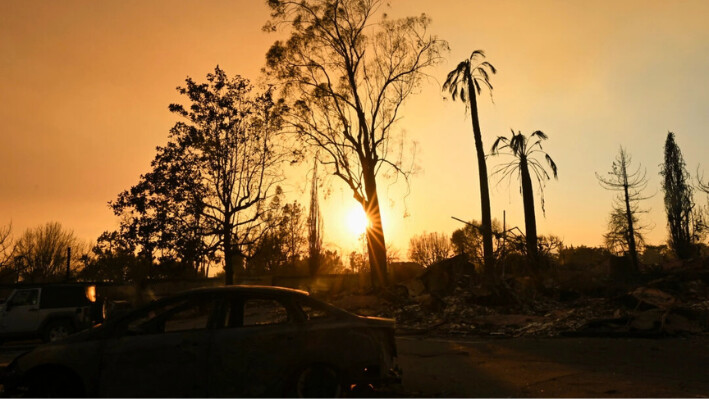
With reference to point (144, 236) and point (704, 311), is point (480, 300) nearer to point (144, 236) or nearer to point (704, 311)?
point (704, 311)

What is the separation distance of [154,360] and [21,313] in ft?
48.4

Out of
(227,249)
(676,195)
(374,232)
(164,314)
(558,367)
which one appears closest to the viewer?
(164,314)

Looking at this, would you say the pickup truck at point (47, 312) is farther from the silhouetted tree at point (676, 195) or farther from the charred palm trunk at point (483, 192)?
the silhouetted tree at point (676, 195)

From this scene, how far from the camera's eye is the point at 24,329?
18.1 metres

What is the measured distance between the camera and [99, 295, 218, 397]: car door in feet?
20.9

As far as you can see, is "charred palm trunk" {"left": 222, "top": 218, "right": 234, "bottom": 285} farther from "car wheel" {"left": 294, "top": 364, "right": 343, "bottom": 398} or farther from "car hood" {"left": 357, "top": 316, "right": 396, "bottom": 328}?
"car wheel" {"left": 294, "top": 364, "right": 343, "bottom": 398}

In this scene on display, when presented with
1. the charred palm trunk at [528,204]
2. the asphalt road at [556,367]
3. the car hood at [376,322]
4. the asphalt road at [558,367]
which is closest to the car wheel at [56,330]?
the asphalt road at [556,367]

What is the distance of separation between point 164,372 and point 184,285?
27.7 meters

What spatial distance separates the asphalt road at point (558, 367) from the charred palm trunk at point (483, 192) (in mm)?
8807

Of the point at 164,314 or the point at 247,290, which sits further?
the point at 247,290

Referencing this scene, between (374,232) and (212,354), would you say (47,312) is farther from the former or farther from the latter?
(374,232)

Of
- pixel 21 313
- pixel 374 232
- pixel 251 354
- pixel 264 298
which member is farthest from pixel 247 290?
pixel 374 232

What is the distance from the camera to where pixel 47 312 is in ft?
60.1

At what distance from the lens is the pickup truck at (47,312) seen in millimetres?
18031
